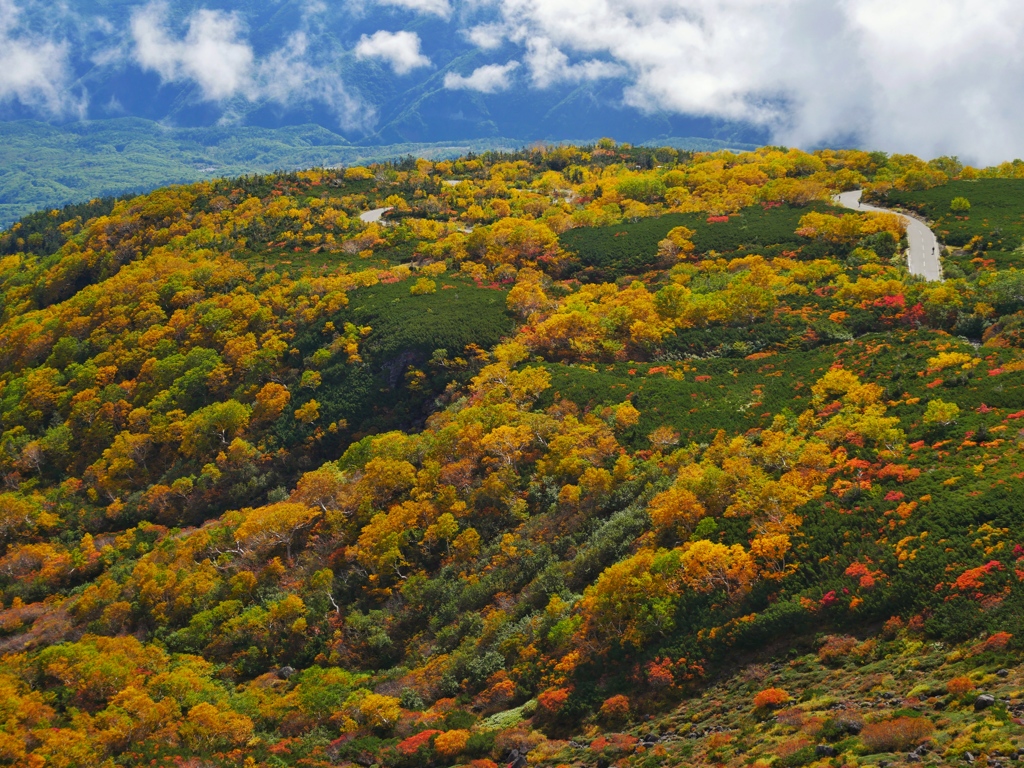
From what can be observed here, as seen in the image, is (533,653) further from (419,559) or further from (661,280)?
(661,280)

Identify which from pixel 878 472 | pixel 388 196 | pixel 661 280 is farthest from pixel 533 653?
pixel 388 196

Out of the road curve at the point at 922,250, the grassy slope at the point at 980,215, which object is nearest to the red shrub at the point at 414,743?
the road curve at the point at 922,250

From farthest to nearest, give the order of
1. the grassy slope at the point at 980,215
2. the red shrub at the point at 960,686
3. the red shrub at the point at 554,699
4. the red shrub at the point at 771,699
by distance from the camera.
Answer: the grassy slope at the point at 980,215, the red shrub at the point at 554,699, the red shrub at the point at 771,699, the red shrub at the point at 960,686

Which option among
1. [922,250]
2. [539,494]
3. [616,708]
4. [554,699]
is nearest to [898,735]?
[616,708]

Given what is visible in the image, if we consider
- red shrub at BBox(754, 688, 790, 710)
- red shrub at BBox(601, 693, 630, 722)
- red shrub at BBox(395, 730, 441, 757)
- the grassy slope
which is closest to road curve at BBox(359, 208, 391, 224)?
the grassy slope

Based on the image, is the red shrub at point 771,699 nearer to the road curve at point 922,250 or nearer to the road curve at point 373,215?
the road curve at point 922,250

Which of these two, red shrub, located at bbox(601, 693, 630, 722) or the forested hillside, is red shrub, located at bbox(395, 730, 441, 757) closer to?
the forested hillside

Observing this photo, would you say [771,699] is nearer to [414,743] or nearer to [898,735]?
[898,735]
